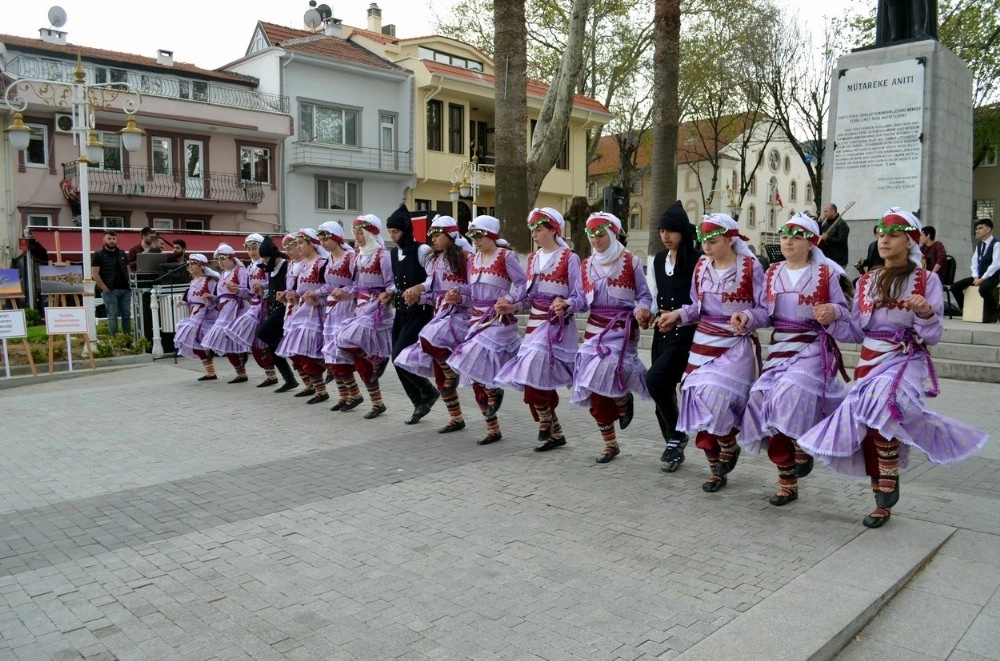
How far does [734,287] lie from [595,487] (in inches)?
70.5

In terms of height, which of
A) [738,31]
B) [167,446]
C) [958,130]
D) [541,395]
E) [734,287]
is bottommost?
[167,446]

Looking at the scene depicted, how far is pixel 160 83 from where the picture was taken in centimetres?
3038

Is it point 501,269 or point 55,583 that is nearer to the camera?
point 55,583

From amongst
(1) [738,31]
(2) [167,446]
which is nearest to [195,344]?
(2) [167,446]

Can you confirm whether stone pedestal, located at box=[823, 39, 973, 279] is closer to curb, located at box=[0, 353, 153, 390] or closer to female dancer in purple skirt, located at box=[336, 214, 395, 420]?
female dancer in purple skirt, located at box=[336, 214, 395, 420]

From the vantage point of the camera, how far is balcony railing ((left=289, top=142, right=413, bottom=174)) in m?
33.4

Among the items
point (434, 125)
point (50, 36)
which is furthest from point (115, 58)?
point (434, 125)

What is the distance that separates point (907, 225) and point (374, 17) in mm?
42369

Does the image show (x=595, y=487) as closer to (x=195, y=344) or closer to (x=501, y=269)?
(x=501, y=269)

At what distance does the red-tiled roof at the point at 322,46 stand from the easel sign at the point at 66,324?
2252cm

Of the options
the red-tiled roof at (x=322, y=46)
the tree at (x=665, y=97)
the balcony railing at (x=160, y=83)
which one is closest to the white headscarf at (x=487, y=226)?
the tree at (x=665, y=97)

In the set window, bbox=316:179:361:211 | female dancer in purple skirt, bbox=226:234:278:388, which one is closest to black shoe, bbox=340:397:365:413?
female dancer in purple skirt, bbox=226:234:278:388

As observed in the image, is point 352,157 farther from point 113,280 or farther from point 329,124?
point 113,280

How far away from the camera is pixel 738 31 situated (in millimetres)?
33250
